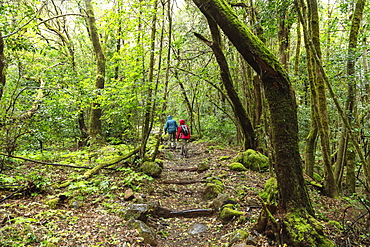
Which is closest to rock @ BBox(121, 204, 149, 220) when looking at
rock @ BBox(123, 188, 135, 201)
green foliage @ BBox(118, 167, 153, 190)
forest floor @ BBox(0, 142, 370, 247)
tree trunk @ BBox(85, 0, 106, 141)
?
Answer: forest floor @ BBox(0, 142, 370, 247)

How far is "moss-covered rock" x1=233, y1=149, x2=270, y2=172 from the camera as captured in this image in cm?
839

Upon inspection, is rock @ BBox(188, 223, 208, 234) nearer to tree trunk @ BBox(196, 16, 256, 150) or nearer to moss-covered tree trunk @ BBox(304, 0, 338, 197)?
moss-covered tree trunk @ BBox(304, 0, 338, 197)

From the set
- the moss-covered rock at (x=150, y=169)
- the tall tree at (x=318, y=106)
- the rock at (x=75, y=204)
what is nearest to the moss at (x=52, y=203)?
the rock at (x=75, y=204)

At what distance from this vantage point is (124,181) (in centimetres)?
650

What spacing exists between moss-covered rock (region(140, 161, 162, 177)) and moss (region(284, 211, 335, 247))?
4729 mm

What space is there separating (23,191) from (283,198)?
5.83 m

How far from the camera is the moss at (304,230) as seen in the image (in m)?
3.34

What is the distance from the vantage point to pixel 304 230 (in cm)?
344

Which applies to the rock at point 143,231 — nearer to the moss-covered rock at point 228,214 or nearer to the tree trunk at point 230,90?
the moss-covered rock at point 228,214

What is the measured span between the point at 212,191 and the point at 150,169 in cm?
232

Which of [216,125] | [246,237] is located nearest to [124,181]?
[246,237]

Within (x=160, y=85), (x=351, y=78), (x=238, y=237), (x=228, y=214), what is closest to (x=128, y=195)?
(x=228, y=214)

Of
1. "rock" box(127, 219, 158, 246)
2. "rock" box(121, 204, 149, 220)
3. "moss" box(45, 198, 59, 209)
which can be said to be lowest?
"rock" box(127, 219, 158, 246)

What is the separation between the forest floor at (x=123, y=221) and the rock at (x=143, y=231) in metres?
0.13
